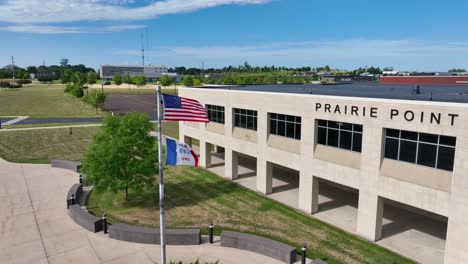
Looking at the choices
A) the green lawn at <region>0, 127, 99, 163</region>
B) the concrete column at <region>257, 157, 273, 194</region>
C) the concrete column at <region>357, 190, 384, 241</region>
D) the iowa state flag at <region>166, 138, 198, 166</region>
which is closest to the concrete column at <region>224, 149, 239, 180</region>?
the concrete column at <region>257, 157, 273, 194</region>

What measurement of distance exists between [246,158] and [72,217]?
20.6m

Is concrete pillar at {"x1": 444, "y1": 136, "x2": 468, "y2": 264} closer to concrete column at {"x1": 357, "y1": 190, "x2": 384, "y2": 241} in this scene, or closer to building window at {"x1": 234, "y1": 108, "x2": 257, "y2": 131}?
concrete column at {"x1": 357, "y1": 190, "x2": 384, "y2": 241}

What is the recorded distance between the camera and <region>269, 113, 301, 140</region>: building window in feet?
81.6

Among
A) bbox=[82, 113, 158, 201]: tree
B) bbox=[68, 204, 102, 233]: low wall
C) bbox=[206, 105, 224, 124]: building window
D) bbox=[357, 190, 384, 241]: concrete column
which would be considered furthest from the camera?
bbox=[206, 105, 224, 124]: building window

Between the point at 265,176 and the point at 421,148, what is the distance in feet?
41.2

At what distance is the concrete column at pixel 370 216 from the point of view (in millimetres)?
19797

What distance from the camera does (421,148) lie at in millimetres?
17766

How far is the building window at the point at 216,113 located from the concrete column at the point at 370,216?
16.1 meters

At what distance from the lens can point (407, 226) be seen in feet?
71.9

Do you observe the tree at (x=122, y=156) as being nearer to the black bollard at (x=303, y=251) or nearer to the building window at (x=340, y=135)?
the building window at (x=340, y=135)

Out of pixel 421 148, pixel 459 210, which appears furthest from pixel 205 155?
pixel 459 210

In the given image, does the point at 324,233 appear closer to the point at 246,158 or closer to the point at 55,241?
the point at 55,241

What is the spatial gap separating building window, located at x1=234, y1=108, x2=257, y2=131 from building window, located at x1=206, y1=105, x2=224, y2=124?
216 centimetres

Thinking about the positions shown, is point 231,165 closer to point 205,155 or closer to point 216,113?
point 205,155
